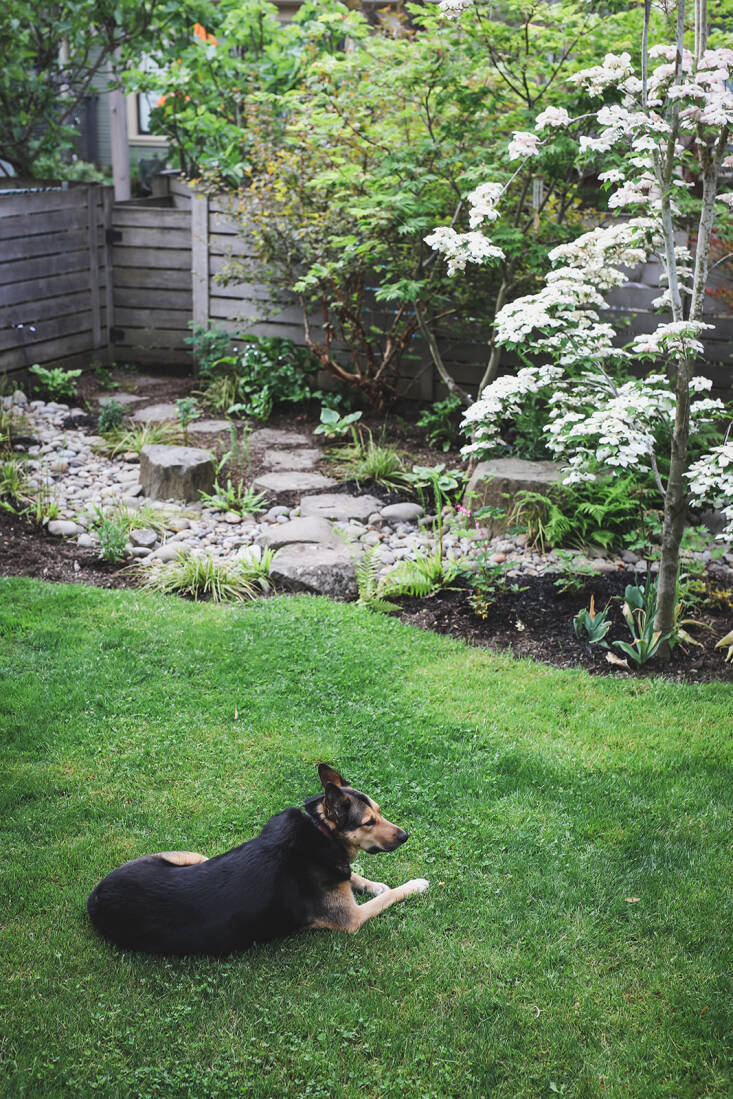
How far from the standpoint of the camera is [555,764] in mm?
4145

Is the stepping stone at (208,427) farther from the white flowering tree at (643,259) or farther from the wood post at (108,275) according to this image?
the white flowering tree at (643,259)

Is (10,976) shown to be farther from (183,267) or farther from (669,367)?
(183,267)

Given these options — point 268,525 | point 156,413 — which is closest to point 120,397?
point 156,413

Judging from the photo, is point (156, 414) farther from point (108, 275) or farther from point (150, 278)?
point (108, 275)

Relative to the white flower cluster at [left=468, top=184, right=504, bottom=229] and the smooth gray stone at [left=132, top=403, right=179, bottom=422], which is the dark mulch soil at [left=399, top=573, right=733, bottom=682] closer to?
→ the white flower cluster at [left=468, top=184, right=504, bottom=229]

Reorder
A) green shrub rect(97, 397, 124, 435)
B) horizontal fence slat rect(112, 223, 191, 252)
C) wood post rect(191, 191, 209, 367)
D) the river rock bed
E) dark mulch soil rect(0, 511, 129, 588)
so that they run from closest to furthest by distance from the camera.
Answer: dark mulch soil rect(0, 511, 129, 588) < the river rock bed < green shrub rect(97, 397, 124, 435) < wood post rect(191, 191, 209, 367) < horizontal fence slat rect(112, 223, 191, 252)

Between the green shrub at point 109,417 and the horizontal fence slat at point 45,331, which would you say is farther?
the horizontal fence slat at point 45,331

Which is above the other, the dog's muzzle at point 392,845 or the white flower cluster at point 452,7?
the white flower cluster at point 452,7

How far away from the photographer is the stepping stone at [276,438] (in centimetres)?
852

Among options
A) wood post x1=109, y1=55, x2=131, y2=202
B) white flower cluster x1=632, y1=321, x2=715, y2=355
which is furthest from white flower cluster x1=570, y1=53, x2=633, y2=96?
wood post x1=109, y1=55, x2=131, y2=202

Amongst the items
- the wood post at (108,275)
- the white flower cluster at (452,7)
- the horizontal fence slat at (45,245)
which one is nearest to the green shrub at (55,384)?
the horizontal fence slat at (45,245)

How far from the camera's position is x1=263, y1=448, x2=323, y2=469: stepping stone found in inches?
313

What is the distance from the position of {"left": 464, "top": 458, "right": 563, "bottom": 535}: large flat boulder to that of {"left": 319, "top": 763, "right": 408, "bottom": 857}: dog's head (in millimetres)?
3494

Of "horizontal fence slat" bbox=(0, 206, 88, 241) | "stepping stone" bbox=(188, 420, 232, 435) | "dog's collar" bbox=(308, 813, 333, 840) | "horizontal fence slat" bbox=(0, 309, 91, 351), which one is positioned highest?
"horizontal fence slat" bbox=(0, 206, 88, 241)
